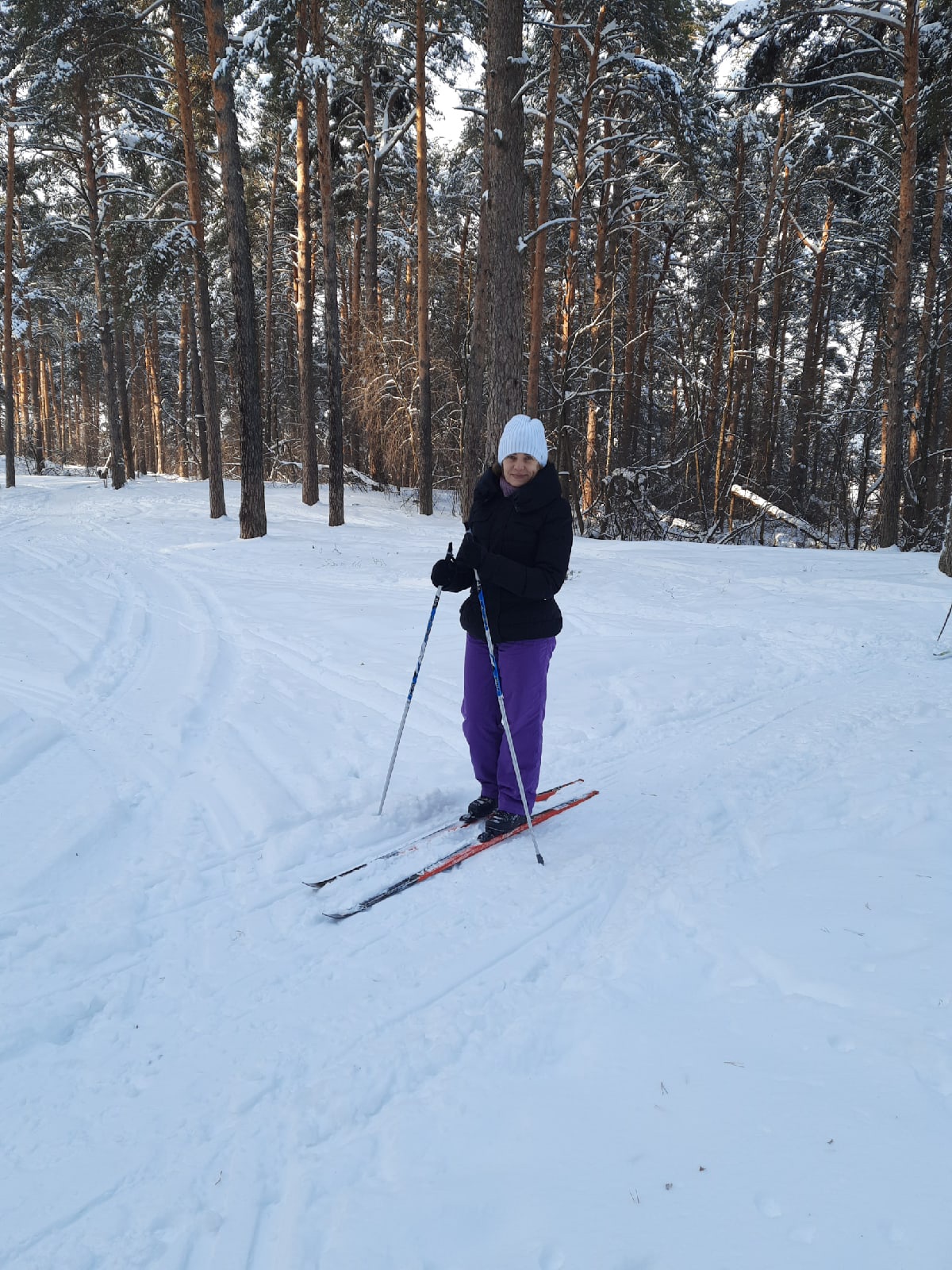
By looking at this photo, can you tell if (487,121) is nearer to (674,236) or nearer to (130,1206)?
(130,1206)

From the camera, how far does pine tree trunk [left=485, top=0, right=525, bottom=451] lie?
8.33m

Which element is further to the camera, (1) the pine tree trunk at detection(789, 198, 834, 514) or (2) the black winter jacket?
(1) the pine tree trunk at detection(789, 198, 834, 514)

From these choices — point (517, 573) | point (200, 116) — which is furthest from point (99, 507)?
point (517, 573)

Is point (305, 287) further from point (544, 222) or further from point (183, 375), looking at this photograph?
point (183, 375)

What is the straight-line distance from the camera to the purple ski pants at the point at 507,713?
148 inches

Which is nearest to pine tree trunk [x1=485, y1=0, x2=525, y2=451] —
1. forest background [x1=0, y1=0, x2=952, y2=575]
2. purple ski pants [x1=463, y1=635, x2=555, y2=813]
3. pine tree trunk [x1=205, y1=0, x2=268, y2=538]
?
forest background [x1=0, y1=0, x2=952, y2=575]

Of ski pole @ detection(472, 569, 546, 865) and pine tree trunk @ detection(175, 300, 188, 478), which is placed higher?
pine tree trunk @ detection(175, 300, 188, 478)

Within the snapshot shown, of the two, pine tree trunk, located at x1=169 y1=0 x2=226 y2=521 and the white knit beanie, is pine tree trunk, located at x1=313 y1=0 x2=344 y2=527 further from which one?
the white knit beanie

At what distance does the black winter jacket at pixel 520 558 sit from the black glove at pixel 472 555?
0.09 feet

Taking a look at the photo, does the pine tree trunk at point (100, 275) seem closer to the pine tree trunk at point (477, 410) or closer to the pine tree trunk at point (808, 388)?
the pine tree trunk at point (477, 410)

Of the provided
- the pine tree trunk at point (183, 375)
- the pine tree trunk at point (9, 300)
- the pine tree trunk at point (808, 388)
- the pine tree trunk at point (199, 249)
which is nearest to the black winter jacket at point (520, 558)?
the pine tree trunk at point (199, 249)

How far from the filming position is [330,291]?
15.4 meters

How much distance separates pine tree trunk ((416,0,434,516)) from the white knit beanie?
13.6 metres

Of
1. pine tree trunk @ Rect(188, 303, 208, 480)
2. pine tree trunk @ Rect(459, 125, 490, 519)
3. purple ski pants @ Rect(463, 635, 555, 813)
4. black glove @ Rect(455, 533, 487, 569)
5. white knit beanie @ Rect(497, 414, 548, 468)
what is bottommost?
purple ski pants @ Rect(463, 635, 555, 813)
